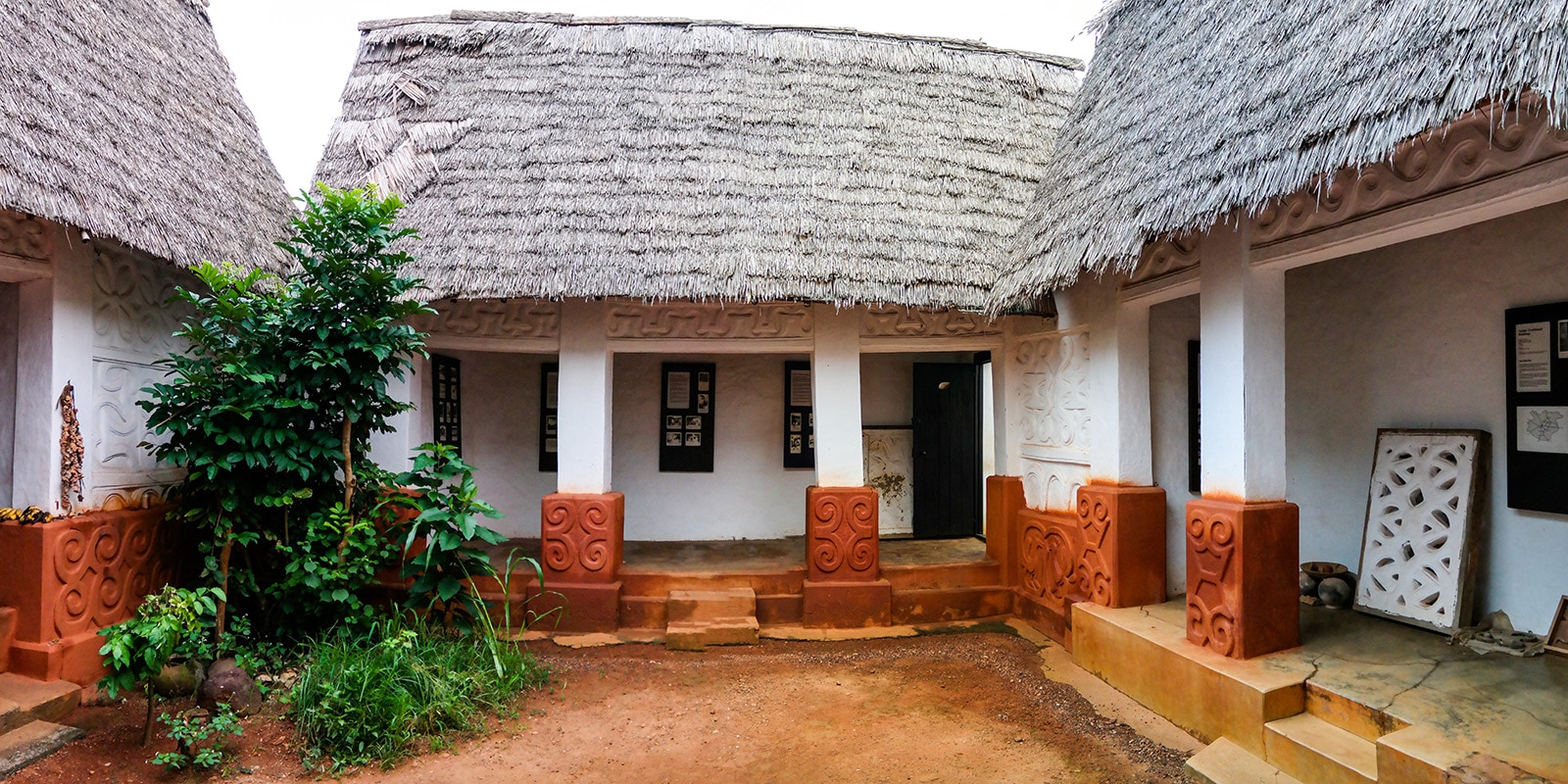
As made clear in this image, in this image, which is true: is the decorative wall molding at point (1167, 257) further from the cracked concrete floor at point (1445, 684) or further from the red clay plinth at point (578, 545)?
the red clay plinth at point (578, 545)

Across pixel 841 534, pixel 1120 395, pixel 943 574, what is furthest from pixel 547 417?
pixel 1120 395

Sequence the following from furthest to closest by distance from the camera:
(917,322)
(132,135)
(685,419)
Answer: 1. (685,419)
2. (917,322)
3. (132,135)

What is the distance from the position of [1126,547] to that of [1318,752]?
63.6 inches

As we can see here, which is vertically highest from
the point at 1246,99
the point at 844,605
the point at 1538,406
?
the point at 1246,99

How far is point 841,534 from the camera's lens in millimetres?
5035

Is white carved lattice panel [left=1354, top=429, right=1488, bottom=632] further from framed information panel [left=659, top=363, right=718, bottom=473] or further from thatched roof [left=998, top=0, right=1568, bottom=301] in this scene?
framed information panel [left=659, top=363, right=718, bottom=473]

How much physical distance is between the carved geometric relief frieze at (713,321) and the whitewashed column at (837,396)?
0.52 feet

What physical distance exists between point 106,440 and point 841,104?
18.1ft

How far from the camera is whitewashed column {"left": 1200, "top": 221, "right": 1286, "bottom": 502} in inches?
137

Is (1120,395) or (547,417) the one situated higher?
(1120,395)

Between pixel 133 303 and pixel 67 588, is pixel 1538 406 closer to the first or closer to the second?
pixel 67 588

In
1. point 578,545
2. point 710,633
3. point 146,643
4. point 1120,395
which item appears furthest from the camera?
point 578,545

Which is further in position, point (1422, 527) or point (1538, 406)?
point (1422, 527)

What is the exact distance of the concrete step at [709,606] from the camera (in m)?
4.87
